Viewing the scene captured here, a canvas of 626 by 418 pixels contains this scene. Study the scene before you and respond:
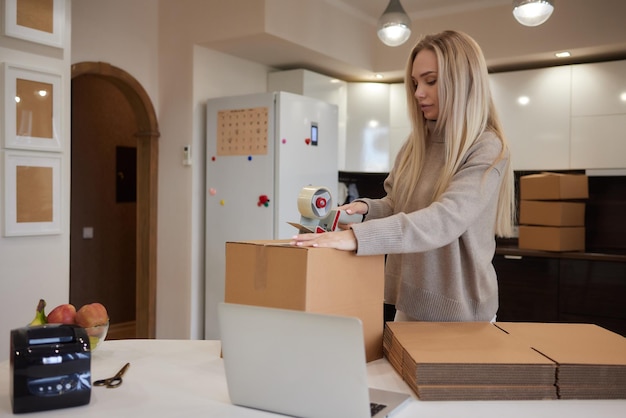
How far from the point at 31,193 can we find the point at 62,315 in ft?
5.18

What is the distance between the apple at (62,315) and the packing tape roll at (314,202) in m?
0.59

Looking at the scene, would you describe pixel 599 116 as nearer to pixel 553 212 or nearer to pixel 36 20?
pixel 553 212

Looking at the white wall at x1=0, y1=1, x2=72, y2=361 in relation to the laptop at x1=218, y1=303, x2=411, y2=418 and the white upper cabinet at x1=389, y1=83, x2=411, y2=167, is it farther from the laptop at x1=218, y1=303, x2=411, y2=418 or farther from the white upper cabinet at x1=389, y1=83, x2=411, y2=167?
the white upper cabinet at x1=389, y1=83, x2=411, y2=167

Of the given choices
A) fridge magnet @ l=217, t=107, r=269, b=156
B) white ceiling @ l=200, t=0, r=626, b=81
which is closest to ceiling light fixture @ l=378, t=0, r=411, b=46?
white ceiling @ l=200, t=0, r=626, b=81

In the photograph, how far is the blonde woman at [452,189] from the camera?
151cm

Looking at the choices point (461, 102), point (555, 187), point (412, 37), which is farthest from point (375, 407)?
point (412, 37)

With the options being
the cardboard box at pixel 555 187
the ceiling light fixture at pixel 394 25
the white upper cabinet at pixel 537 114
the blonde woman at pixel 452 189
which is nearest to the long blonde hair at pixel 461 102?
the blonde woman at pixel 452 189

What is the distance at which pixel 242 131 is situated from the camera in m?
3.87

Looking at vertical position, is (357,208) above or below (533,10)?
below

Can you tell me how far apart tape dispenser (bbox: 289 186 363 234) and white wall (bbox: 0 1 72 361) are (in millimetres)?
1689

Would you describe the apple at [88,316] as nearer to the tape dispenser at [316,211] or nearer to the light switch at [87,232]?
the tape dispenser at [316,211]

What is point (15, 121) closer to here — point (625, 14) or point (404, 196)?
point (404, 196)

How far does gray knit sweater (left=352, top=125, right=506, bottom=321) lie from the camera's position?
4.71 feet

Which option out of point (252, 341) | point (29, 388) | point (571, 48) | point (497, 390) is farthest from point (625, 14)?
point (29, 388)
